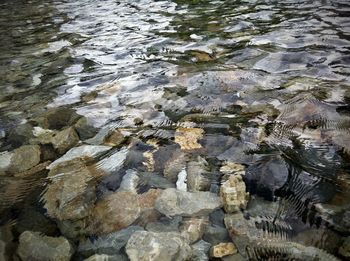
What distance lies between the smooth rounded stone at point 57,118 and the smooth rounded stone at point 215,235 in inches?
68.5

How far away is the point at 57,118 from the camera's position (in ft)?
9.81

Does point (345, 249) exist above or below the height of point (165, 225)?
above

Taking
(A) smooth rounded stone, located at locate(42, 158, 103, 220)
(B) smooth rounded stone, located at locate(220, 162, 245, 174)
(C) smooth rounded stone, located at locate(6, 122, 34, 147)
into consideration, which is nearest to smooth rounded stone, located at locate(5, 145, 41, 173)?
(C) smooth rounded stone, located at locate(6, 122, 34, 147)

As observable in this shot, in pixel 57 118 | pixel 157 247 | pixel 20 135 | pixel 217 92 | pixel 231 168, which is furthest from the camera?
pixel 217 92

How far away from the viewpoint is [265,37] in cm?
461

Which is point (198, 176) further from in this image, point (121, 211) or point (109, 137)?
point (109, 137)

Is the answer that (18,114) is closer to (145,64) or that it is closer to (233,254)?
(145,64)

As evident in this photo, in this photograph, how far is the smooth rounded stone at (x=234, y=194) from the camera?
5.93ft

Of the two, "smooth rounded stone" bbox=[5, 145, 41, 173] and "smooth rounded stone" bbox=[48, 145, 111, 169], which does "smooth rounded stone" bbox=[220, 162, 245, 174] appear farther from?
"smooth rounded stone" bbox=[5, 145, 41, 173]

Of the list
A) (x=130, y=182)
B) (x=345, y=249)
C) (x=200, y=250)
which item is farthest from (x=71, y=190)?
(x=345, y=249)

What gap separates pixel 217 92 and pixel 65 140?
4.98 ft

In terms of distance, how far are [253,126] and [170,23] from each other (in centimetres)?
411

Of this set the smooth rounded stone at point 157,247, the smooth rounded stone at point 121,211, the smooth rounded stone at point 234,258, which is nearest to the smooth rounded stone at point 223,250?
the smooth rounded stone at point 234,258

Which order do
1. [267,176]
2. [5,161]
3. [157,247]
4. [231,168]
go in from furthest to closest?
1. [5,161]
2. [231,168]
3. [267,176]
4. [157,247]
